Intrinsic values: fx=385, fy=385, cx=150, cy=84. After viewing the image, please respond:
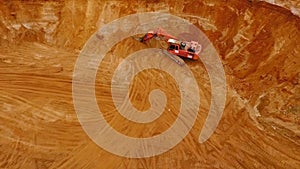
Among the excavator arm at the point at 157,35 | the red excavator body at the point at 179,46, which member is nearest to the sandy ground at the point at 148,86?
the excavator arm at the point at 157,35

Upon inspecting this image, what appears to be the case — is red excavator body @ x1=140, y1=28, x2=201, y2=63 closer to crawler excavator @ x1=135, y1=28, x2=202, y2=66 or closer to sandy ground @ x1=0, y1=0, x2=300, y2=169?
crawler excavator @ x1=135, y1=28, x2=202, y2=66

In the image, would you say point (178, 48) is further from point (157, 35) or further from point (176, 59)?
point (157, 35)

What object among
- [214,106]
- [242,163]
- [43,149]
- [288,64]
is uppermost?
[288,64]

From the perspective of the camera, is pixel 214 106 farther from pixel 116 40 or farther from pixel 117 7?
pixel 117 7

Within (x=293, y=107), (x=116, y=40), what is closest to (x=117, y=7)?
(x=116, y=40)

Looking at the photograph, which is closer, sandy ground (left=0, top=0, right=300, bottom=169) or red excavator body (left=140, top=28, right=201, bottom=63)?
sandy ground (left=0, top=0, right=300, bottom=169)

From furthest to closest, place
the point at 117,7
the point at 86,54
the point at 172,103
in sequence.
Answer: the point at 117,7, the point at 86,54, the point at 172,103

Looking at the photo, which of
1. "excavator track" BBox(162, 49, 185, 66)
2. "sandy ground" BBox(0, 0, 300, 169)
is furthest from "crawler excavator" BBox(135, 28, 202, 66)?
"sandy ground" BBox(0, 0, 300, 169)
